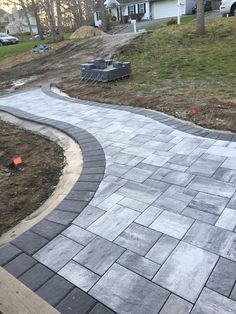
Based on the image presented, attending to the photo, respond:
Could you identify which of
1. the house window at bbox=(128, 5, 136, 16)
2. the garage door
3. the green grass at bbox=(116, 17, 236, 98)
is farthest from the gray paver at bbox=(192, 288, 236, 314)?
the house window at bbox=(128, 5, 136, 16)

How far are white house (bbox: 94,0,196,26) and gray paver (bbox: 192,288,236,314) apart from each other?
115 ft

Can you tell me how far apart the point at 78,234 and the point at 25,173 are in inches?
67.7

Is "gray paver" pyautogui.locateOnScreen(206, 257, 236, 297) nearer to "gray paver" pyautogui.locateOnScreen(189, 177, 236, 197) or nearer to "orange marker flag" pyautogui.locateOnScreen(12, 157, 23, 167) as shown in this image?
"gray paver" pyautogui.locateOnScreen(189, 177, 236, 197)

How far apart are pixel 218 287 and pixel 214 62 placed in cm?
962

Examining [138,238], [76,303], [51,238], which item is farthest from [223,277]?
[51,238]

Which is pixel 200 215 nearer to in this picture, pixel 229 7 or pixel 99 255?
pixel 99 255

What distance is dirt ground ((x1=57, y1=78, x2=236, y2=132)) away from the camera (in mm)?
5539

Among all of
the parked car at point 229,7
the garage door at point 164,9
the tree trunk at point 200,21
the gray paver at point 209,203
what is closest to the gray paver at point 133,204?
the gray paver at point 209,203

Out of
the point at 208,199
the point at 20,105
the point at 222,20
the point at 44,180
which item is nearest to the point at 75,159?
the point at 44,180

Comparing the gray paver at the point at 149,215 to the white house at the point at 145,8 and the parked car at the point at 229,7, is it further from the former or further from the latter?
the white house at the point at 145,8

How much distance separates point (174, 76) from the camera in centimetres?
963

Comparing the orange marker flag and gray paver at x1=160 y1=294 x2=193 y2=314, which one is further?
the orange marker flag

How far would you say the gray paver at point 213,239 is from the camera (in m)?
2.65

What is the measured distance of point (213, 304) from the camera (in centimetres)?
218
